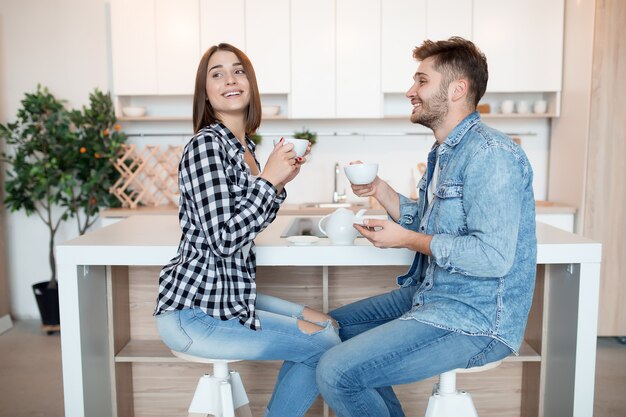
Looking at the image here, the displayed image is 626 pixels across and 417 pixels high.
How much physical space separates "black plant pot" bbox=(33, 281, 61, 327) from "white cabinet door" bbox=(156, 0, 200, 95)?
1.37m

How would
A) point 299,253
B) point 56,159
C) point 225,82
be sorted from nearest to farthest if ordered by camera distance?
point 225,82 → point 299,253 → point 56,159

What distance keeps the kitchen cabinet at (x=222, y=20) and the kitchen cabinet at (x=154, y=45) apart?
0.16 ft

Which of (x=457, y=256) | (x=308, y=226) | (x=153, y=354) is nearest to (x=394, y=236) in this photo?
(x=457, y=256)

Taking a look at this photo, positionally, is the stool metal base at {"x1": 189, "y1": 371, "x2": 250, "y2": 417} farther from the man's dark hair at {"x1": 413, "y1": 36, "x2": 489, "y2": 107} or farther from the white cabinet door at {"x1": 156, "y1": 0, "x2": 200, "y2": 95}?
the white cabinet door at {"x1": 156, "y1": 0, "x2": 200, "y2": 95}

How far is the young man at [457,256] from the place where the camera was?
1322 millimetres

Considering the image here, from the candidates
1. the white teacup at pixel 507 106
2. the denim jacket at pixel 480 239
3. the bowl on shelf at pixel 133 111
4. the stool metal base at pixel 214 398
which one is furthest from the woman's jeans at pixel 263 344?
the white teacup at pixel 507 106

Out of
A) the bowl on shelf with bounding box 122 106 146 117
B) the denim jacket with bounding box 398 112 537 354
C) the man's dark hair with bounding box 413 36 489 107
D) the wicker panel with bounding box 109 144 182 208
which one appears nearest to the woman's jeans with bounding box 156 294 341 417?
the denim jacket with bounding box 398 112 537 354

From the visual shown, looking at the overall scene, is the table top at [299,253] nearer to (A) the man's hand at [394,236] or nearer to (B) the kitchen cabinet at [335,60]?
(A) the man's hand at [394,236]

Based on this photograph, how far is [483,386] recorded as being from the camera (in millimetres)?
2133

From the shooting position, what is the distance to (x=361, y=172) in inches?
62.7

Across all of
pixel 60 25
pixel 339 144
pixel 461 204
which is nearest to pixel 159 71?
pixel 60 25

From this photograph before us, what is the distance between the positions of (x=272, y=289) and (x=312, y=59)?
192cm

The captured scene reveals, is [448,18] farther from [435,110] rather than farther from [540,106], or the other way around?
[435,110]

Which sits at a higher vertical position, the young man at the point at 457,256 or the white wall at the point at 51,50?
the white wall at the point at 51,50
